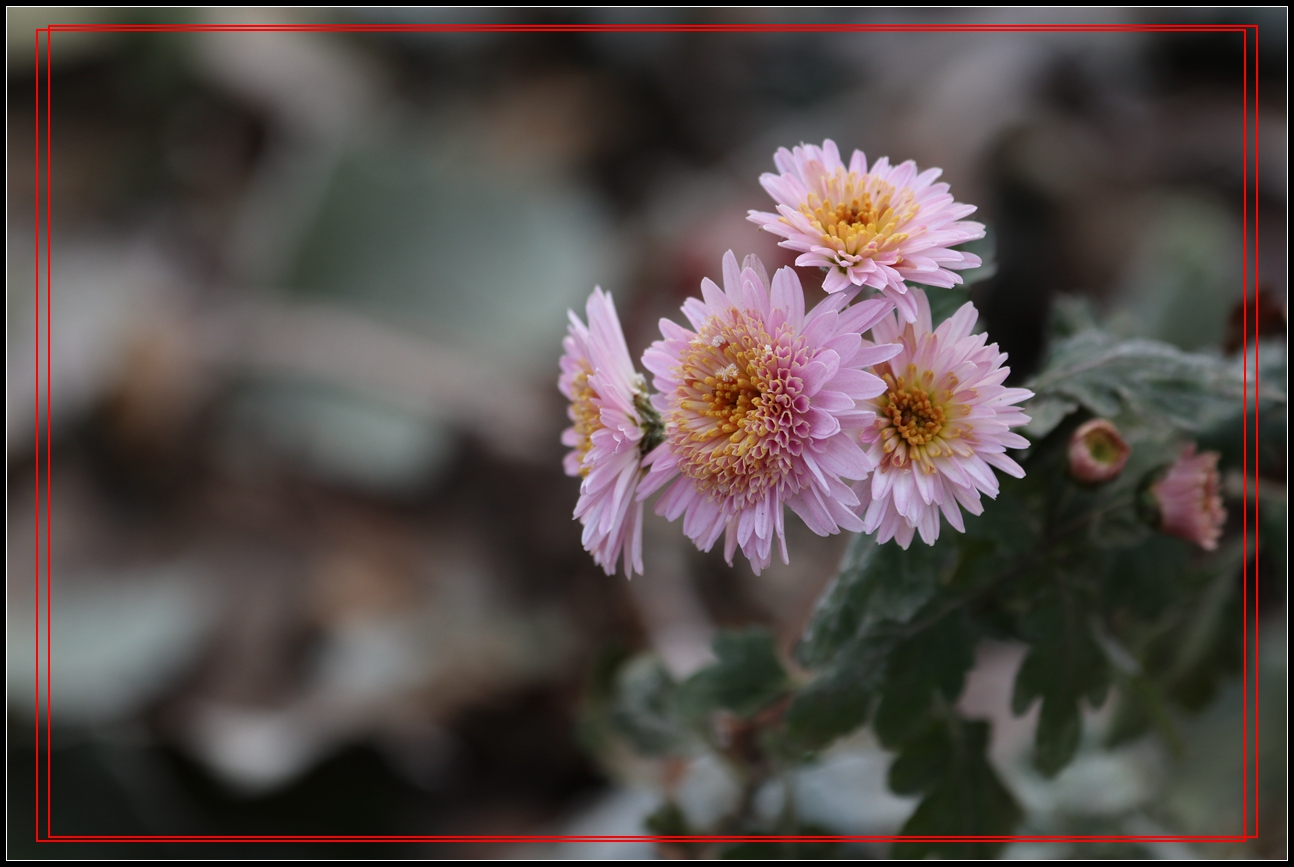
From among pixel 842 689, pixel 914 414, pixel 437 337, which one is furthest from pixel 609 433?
pixel 437 337

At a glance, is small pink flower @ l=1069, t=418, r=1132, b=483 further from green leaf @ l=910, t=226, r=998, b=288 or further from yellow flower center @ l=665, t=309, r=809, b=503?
yellow flower center @ l=665, t=309, r=809, b=503

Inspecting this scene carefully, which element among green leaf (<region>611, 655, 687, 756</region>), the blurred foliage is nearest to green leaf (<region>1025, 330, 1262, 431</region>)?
the blurred foliage

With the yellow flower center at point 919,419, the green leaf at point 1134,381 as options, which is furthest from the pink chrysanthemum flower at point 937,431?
the green leaf at point 1134,381

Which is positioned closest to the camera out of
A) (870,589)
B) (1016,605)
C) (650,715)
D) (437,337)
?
(870,589)

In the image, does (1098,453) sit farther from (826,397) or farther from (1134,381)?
(826,397)

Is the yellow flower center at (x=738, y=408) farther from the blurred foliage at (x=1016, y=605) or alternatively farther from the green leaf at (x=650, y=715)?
the green leaf at (x=650, y=715)
